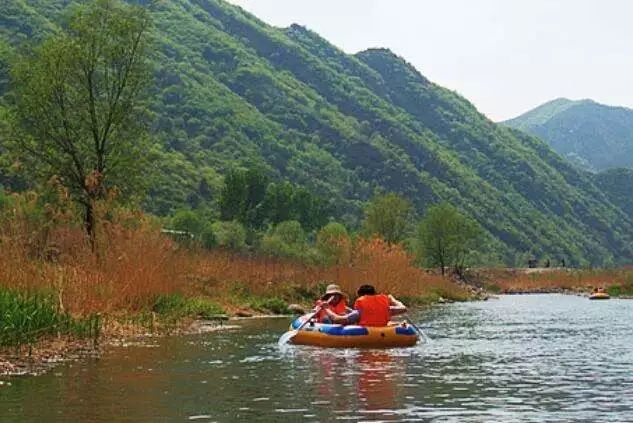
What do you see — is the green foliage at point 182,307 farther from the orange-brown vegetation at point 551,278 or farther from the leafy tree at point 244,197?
the leafy tree at point 244,197

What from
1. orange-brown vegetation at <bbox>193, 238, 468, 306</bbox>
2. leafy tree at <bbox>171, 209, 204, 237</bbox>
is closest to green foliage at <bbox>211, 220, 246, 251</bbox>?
leafy tree at <bbox>171, 209, 204, 237</bbox>

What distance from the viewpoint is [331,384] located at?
14758 millimetres

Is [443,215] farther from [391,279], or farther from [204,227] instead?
[391,279]

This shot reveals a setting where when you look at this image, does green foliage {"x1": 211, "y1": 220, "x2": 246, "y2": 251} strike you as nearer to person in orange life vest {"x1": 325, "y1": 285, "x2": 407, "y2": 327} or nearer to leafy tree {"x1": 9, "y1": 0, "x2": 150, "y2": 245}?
leafy tree {"x1": 9, "y1": 0, "x2": 150, "y2": 245}

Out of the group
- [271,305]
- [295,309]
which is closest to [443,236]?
[295,309]

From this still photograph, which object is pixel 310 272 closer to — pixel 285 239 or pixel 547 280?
pixel 285 239

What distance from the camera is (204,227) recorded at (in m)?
80.2

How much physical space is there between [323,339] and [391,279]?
21530 mm

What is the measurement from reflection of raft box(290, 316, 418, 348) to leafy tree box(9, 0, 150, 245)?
52.1 ft

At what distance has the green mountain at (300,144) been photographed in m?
120

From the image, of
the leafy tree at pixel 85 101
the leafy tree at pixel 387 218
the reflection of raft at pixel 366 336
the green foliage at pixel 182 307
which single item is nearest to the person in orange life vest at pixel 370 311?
the reflection of raft at pixel 366 336

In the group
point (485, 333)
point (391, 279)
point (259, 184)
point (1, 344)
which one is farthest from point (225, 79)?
point (1, 344)

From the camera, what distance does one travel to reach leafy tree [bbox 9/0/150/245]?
3538 cm

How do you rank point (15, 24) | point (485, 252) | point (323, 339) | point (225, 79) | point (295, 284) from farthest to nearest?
1. point (225, 79)
2. point (485, 252)
3. point (15, 24)
4. point (295, 284)
5. point (323, 339)
